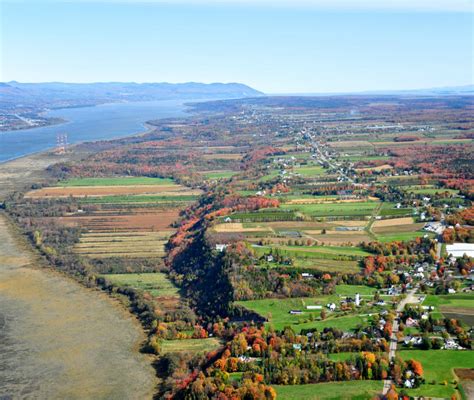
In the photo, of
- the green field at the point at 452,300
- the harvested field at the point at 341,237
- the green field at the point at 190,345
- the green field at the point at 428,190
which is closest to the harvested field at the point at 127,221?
the harvested field at the point at 341,237

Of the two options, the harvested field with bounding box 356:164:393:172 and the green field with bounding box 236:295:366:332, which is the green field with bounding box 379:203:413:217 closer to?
the green field with bounding box 236:295:366:332

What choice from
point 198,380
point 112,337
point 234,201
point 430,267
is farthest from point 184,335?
point 234,201

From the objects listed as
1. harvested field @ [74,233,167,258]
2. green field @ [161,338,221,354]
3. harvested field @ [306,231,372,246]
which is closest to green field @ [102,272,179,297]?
harvested field @ [74,233,167,258]

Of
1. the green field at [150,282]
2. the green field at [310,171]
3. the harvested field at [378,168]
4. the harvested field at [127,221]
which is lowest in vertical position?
the green field at [150,282]

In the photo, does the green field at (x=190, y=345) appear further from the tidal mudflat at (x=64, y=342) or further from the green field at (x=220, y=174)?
the green field at (x=220, y=174)

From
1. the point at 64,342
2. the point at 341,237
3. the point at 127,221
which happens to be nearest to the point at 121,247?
the point at 127,221

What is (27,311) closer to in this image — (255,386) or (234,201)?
(255,386)

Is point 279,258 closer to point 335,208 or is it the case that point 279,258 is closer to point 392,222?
point 392,222
